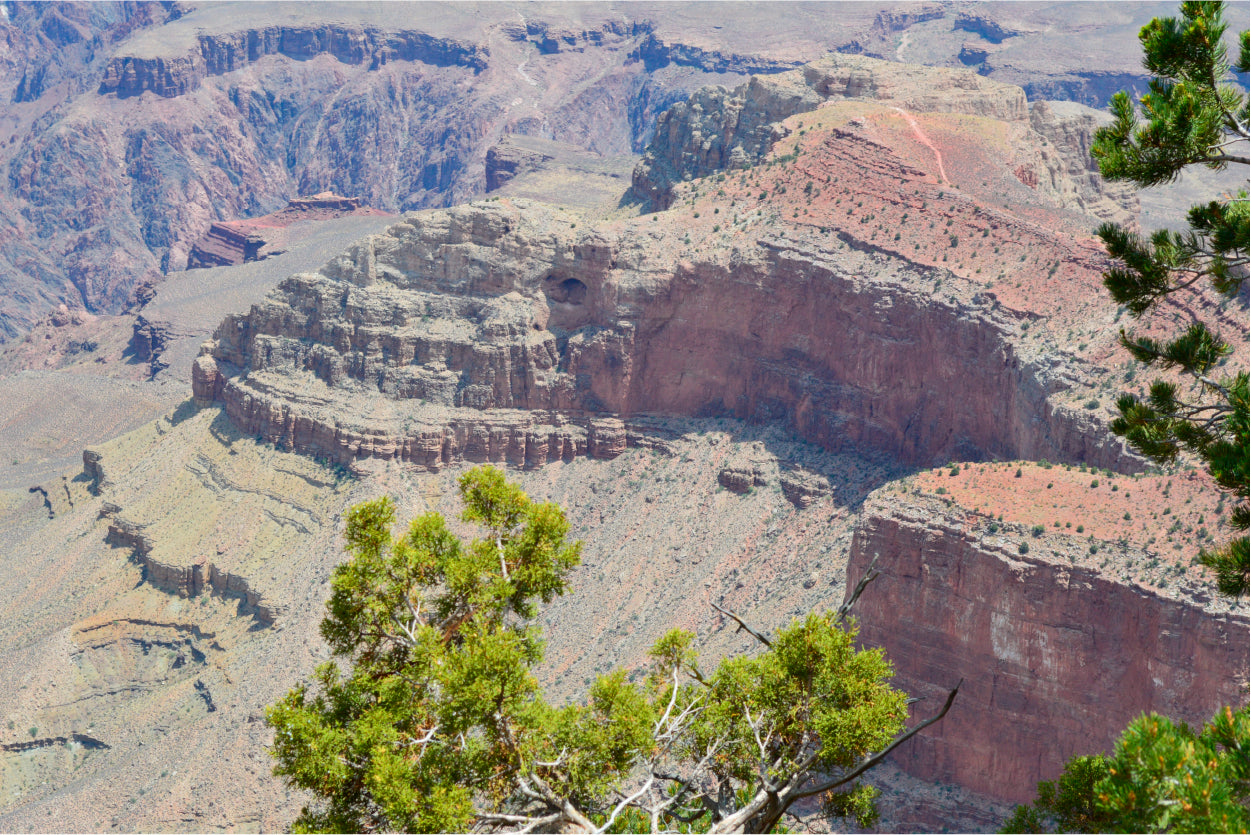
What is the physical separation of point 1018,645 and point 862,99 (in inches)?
2077

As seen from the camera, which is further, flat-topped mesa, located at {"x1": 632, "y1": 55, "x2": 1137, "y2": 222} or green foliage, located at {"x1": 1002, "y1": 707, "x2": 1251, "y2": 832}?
flat-topped mesa, located at {"x1": 632, "y1": 55, "x2": 1137, "y2": 222}

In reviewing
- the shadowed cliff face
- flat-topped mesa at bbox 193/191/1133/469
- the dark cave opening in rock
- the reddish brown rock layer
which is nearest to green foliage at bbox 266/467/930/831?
the shadowed cliff face

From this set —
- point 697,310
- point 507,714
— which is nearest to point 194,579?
point 697,310

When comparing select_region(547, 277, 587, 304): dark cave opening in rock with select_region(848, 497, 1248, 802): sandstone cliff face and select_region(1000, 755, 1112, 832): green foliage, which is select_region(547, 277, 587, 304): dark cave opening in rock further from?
select_region(1000, 755, 1112, 832): green foliage

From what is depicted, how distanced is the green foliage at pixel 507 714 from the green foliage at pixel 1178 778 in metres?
6.66

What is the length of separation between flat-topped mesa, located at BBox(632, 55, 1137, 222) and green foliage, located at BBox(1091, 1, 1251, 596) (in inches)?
2693

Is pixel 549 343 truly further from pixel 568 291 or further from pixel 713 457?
pixel 713 457

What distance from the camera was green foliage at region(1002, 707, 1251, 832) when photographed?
1995cm

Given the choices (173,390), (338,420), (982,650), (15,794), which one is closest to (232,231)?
(173,390)

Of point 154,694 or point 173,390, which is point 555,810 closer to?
point 154,694

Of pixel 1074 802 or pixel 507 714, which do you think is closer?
→ pixel 507 714

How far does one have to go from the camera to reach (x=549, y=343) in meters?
85.8

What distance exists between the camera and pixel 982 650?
5712 centimetres

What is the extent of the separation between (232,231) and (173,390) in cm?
6480
